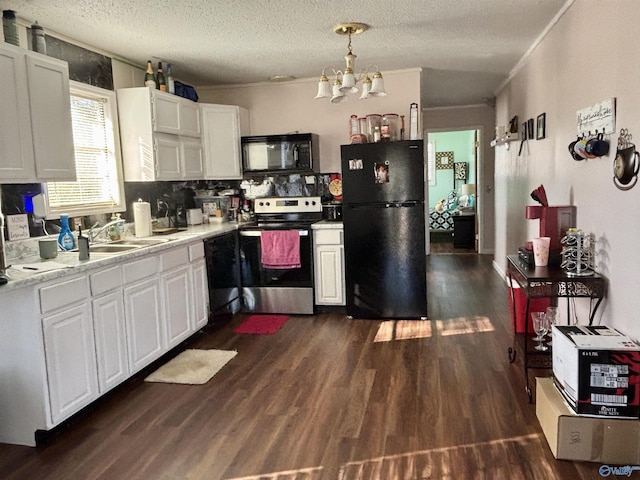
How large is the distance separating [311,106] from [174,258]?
7.92 feet

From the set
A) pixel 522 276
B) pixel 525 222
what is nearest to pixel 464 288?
pixel 525 222

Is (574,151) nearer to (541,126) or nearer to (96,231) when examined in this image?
(541,126)

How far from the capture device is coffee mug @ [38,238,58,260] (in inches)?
121

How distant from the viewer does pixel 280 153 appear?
5.05 meters

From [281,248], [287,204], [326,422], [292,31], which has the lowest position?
[326,422]

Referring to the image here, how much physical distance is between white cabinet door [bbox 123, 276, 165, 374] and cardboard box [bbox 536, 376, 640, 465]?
98.0 inches

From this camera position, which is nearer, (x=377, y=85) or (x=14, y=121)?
(x=14, y=121)

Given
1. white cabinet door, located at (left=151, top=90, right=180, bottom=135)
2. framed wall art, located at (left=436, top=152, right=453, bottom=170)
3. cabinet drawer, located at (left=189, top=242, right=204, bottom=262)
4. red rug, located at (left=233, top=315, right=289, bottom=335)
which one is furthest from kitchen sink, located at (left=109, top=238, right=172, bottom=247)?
framed wall art, located at (left=436, top=152, right=453, bottom=170)

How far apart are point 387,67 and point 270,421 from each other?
3.58 m

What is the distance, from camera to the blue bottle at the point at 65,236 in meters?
3.36

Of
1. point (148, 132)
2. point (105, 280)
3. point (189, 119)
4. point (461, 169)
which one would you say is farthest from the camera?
point (461, 169)

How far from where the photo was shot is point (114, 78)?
13.6ft

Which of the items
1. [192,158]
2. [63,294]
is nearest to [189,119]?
[192,158]

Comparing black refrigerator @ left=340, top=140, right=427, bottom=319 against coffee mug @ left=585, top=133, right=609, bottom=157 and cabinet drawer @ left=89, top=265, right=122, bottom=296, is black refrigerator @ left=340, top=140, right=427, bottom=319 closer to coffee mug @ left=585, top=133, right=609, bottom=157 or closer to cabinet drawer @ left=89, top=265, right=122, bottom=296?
coffee mug @ left=585, top=133, right=609, bottom=157
